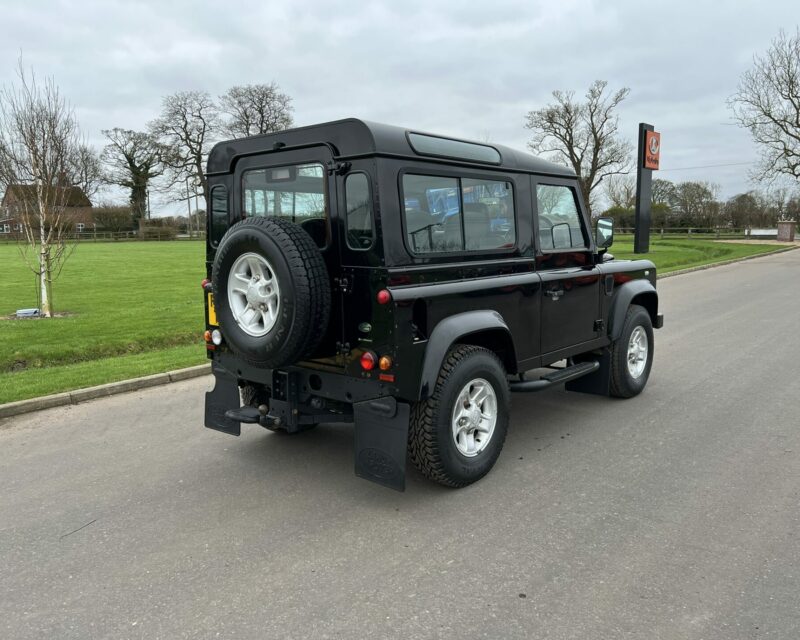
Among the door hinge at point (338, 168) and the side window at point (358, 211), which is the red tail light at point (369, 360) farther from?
the door hinge at point (338, 168)

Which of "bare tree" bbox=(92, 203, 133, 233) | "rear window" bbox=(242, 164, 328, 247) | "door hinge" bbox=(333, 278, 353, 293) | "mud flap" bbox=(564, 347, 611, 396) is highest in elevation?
"bare tree" bbox=(92, 203, 133, 233)

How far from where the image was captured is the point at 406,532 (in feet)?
11.1

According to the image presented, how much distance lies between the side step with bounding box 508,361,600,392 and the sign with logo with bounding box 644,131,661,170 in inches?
794

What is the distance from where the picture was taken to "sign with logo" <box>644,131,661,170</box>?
23078 millimetres

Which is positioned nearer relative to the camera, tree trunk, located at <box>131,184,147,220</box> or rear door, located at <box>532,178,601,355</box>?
rear door, located at <box>532,178,601,355</box>

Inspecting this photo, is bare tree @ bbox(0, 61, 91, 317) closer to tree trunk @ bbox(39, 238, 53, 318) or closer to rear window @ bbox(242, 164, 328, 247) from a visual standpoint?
tree trunk @ bbox(39, 238, 53, 318)

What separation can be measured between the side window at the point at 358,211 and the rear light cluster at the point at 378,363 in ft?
2.06

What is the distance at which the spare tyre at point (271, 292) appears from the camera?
A: 3.46 metres

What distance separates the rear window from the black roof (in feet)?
0.51

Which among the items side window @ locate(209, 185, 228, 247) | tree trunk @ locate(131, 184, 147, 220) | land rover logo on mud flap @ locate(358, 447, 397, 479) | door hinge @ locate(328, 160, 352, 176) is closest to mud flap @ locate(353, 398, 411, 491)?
land rover logo on mud flap @ locate(358, 447, 397, 479)

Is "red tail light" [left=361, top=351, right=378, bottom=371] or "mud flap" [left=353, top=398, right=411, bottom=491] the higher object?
"red tail light" [left=361, top=351, right=378, bottom=371]

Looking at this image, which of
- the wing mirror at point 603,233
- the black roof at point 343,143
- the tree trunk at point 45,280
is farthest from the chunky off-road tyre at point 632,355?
the tree trunk at point 45,280

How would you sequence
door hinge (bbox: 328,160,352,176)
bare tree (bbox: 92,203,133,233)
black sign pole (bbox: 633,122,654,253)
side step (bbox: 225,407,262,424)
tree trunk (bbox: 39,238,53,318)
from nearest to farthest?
door hinge (bbox: 328,160,352,176) < side step (bbox: 225,407,262,424) < tree trunk (bbox: 39,238,53,318) < black sign pole (bbox: 633,122,654,253) < bare tree (bbox: 92,203,133,233)

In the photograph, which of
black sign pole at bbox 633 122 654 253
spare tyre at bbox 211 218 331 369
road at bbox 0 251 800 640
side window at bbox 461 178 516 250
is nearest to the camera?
road at bbox 0 251 800 640
